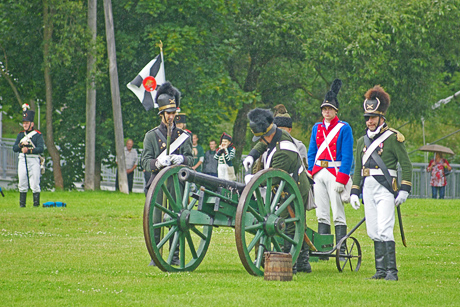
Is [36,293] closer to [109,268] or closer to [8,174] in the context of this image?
[109,268]

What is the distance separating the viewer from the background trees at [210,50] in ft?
83.4

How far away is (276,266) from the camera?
8.04 m

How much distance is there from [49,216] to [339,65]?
15.5 meters

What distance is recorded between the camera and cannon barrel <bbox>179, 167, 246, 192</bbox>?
817cm

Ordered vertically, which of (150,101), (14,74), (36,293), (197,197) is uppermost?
(14,74)

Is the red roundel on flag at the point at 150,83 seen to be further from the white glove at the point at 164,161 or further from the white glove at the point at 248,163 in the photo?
the white glove at the point at 248,163

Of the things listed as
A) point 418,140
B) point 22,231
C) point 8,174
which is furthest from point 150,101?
point 418,140

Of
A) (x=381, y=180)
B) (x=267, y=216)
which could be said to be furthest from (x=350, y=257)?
(x=267, y=216)

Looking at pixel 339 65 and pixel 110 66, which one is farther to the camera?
pixel 339 65

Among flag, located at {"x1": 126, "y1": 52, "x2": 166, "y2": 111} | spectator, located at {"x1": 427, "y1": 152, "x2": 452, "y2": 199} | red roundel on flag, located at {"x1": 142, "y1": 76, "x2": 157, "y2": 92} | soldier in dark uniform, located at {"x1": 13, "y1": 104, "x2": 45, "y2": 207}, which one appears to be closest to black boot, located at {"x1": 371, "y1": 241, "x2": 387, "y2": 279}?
flag, located at {"x1": 126, "y1": 52, "x2": 166, "y2": 111}

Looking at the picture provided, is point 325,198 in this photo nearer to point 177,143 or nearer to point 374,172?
point 374,172

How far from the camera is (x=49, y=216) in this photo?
15.6 m

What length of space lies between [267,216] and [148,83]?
509 centimetres

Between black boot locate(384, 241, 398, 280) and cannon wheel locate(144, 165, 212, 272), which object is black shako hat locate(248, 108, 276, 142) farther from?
black boot locate(384, 241, 398, 280)
